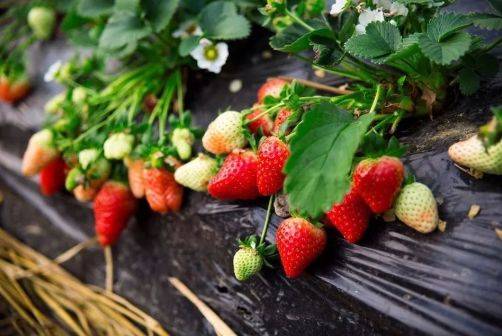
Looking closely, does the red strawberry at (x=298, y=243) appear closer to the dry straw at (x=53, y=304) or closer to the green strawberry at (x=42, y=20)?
the dry straw at (x=53, y=304)

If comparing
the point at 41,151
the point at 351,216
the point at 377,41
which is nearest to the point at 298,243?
the point at 351,216

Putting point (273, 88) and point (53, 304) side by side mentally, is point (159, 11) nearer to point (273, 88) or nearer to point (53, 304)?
point (273, 88)

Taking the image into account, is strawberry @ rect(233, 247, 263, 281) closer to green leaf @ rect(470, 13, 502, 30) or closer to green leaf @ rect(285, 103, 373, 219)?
green leaf @ rect(285, 103, 373, 219)

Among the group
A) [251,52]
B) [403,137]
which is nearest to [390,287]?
[403,137]

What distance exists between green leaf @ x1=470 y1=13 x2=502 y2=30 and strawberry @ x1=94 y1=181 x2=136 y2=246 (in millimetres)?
764

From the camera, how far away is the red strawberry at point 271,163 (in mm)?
728

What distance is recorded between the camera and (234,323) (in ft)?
3.02

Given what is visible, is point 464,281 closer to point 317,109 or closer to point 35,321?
point 317,109

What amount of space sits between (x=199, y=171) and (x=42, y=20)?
92cm

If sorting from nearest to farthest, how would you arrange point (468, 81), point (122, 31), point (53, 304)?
1. point (468, 81)
2. point (122, 31)
3. point (53, 304)

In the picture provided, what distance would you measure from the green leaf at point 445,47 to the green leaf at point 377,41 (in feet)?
0.16

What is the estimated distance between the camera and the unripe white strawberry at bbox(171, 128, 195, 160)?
95 cm

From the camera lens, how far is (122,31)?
1.06m

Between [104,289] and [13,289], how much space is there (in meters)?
0.24
